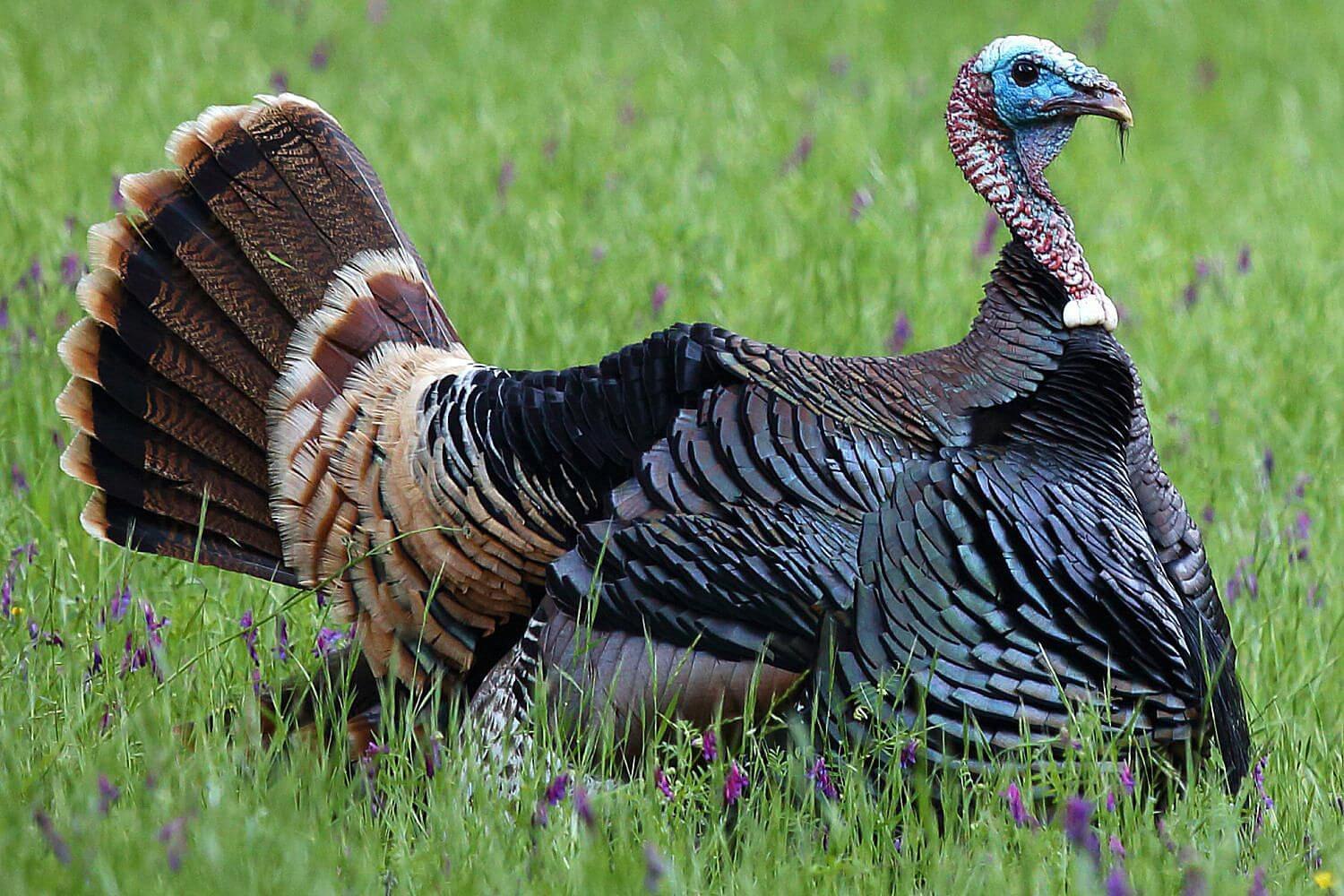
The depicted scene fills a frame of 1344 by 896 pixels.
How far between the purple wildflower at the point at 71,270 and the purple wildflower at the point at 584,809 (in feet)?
9.77

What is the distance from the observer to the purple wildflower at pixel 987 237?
19.2 feet

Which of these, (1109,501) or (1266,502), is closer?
(1109,501)

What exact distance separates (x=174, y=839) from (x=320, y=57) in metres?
5.91

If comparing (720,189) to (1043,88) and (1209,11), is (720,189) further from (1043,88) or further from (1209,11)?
(1209,11)

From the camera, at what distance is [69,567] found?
3.90 metres

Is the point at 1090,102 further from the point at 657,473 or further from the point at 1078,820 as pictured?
the point at 1078,820

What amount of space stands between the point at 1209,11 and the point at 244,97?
19.7ft

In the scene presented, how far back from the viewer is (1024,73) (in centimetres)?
323

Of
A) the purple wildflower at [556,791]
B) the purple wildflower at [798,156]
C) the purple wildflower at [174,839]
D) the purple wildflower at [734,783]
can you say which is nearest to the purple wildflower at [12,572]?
the purple wildflower at [174,839]

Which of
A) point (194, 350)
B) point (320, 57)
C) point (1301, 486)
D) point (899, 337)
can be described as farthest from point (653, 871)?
point (320, 57)

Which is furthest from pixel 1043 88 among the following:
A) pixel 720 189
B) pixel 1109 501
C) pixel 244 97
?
pixel 244 97

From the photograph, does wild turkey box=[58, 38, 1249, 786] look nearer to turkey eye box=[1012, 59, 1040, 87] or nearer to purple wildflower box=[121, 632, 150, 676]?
turkey eye box=[1012, 59, 1040, 87]

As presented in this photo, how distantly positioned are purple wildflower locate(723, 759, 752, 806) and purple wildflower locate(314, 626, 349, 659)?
40.4 inches

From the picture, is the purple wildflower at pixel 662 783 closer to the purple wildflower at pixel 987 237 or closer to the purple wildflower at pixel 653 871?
the purple wildflower at pixel 653 871
